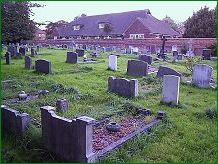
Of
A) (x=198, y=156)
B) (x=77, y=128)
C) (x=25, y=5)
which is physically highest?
(x=25, y=5)

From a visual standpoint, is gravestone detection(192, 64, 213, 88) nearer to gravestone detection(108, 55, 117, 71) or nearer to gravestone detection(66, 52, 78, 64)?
gravestone detection(108, 55, 117, 71)

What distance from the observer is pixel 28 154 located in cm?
552

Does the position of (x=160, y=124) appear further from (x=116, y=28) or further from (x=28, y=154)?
(x=116, y=28)

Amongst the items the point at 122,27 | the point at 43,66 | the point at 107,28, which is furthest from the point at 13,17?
the point at 107,28

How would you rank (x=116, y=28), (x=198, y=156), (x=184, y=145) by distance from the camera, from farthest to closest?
(x=116, y=28) < (x=184, y=145) < (x=198, y=156)

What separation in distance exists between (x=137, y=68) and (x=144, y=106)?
237 inches

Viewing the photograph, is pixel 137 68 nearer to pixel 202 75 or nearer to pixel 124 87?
pixel 202 75

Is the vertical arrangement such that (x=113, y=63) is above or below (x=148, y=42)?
below

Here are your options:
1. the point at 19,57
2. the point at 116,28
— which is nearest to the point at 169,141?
the point at 19,57

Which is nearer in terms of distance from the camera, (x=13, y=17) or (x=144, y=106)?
(x=144, y=106)

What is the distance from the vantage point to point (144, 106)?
8766 mm

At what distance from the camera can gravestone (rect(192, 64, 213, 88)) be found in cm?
1187

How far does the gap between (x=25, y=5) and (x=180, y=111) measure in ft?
30.5

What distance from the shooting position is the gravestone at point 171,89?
8.91 metres
